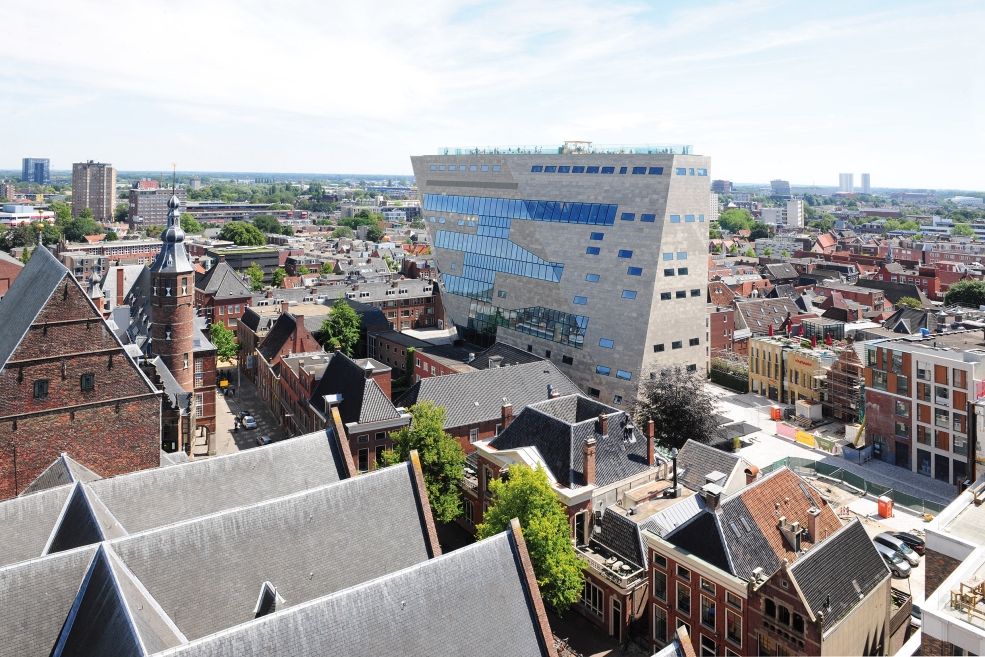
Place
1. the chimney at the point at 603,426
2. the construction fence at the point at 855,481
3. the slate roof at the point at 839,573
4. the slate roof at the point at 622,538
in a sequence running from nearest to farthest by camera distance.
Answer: the slate roof at the point at 839,573 → the slate roof at the point at 622,538 → the chimney at the point at 603,426 → the construction fence at the point at 855,481

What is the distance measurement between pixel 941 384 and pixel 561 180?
128 feet

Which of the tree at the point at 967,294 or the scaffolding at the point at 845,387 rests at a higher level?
the tree at the point at 967,294

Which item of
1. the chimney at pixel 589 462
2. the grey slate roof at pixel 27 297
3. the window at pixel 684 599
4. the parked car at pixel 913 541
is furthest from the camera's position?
the parked car at pixel 913 541

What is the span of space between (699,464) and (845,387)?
102 feet

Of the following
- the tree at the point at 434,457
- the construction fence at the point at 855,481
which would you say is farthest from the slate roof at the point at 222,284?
the construction fence at the point at 855,481

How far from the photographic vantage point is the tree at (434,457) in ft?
136

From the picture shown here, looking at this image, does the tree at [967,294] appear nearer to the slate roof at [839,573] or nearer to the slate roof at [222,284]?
the slate roof at [839,573]

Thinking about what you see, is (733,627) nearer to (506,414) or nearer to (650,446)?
(650,446)

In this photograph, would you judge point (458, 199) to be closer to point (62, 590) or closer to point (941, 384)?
point (941, 384)

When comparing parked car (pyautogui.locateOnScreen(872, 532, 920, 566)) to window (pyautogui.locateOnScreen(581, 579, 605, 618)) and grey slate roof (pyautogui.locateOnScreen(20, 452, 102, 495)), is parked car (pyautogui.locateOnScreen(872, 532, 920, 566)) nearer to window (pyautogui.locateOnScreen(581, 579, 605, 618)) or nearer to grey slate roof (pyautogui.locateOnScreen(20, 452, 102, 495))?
window (pyautogui.locateOnScreen(581, 579, 605, 618))

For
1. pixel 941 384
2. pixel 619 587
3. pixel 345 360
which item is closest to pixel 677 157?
pixel 941 384

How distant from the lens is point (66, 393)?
33.6m

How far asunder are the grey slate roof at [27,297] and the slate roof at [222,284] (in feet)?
203

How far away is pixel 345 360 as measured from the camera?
57906 mm
